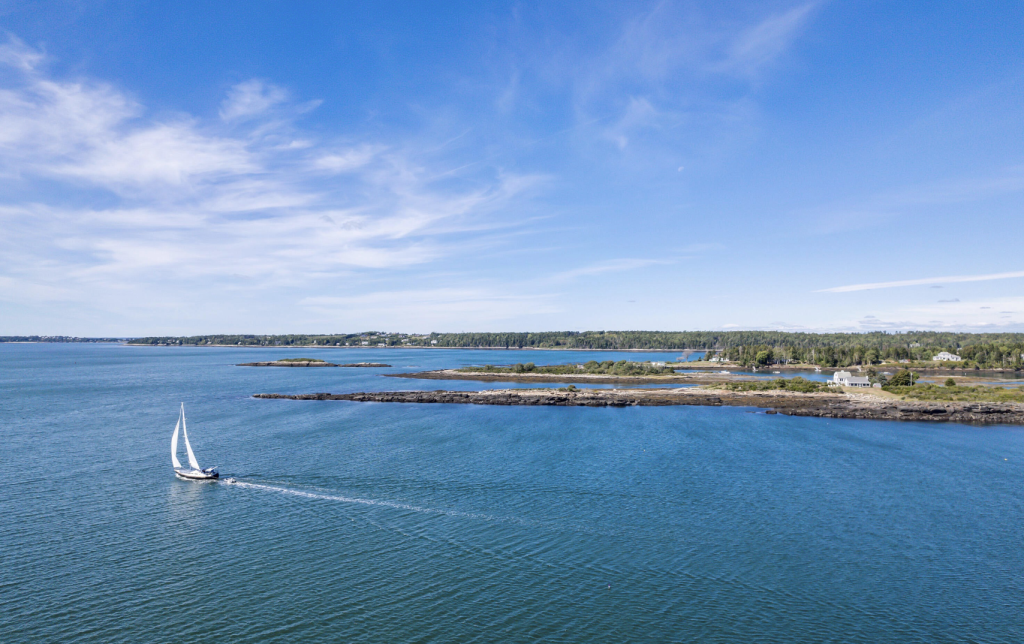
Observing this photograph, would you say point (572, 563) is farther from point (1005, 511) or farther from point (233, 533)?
point (1005, 511)

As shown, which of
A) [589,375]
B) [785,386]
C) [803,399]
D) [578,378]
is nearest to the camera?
[803,399]

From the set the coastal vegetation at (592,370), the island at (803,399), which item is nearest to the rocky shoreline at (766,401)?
the island at (803,399)

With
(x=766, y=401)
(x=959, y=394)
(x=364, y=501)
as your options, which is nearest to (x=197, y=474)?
(x=364, y=501)

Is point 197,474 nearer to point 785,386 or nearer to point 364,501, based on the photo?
point 364,501

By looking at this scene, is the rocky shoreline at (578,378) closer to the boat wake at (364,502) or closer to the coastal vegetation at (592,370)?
the coastal vegetation at (592,370)

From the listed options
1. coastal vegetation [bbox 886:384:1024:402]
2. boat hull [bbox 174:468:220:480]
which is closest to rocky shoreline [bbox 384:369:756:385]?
coastal vegetation [bbox 886:384:1024:402]
